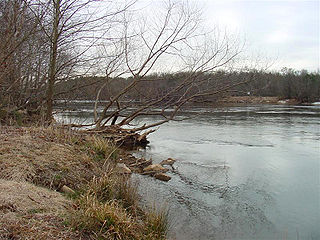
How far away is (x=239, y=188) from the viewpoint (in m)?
7.20

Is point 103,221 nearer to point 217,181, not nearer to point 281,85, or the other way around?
point 217,181

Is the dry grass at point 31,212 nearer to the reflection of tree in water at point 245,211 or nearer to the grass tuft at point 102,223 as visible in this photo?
the grass tuft at point 102,223

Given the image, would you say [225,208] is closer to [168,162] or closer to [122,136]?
[168,162]

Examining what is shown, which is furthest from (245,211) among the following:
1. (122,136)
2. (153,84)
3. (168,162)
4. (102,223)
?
(153,84)

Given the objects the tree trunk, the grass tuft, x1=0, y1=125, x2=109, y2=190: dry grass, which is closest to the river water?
the grass tuft

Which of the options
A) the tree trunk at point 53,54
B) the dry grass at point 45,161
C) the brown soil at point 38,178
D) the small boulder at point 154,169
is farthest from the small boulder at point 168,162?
the tree trunk at point 53,54

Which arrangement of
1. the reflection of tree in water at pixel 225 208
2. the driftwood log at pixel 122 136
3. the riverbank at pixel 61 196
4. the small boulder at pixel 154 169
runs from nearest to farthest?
1. the riverbank at pixel 61 196
2. the reflection of tree in water at pixel 225 208
3. the small boulder at pixel 154 169
4. the driftwood log at pixel 122 136

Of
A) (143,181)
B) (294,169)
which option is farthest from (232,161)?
(143,181)

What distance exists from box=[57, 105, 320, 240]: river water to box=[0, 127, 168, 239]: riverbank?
33.0 inches

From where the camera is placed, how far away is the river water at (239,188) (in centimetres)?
518

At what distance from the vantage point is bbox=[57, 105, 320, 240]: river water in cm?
518

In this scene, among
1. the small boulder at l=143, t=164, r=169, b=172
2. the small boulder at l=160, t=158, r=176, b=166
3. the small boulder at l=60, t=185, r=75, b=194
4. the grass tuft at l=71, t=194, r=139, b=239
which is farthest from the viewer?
the small boulder at l=160, t=158, r=176, b=166

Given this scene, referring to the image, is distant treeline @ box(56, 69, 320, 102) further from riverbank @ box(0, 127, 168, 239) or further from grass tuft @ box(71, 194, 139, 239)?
grass tuft @ box(71, 194, 139, 239)

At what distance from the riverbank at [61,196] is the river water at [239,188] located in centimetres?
84
